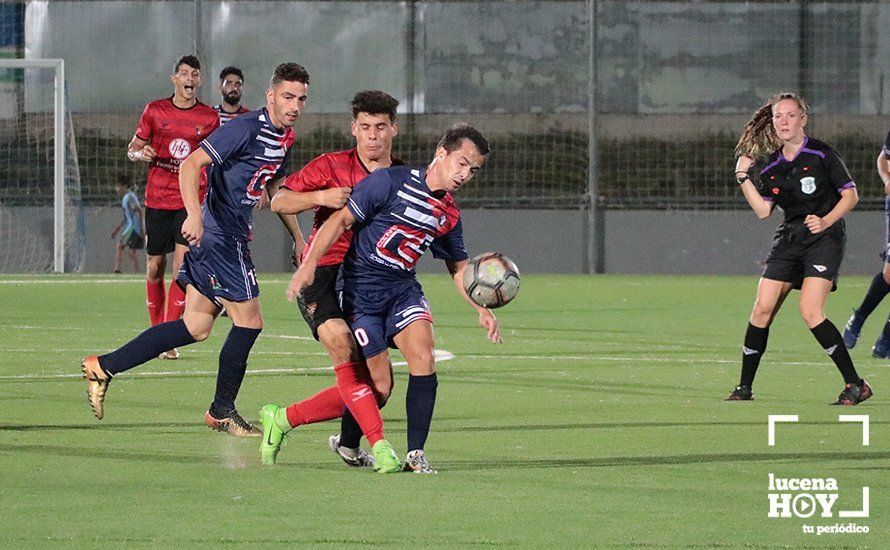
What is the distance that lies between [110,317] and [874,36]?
57.5ft

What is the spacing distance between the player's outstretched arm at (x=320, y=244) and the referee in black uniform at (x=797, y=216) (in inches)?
140

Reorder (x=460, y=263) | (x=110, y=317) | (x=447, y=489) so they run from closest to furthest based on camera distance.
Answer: (x=447, y=489) → (x=460, y=263) → (x=110, y=317)

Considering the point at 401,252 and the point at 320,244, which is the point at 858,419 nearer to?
the point at 401,252

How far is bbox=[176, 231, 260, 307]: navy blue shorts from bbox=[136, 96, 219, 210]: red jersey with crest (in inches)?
159

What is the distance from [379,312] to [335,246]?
377 mm

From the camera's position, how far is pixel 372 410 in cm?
711

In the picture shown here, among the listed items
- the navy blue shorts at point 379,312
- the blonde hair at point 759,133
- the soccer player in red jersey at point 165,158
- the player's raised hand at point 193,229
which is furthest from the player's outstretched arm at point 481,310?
the soccer player in red jersey at point 165,158

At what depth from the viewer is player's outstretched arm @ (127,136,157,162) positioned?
491 inches

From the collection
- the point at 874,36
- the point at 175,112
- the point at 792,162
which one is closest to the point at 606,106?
the point at 874,36

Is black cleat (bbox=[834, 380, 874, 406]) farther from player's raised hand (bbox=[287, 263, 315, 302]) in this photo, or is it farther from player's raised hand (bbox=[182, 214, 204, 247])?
player's raised hand (bbox=[287, 263, 315, 302])

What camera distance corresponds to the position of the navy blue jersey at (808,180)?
33.4ft

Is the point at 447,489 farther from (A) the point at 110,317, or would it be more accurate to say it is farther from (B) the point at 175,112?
(A) the point at 110,317

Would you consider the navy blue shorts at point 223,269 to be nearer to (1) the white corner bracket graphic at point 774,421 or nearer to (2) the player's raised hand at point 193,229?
(2) the player's raised hand at point 193,229

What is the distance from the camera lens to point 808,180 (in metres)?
10.2
